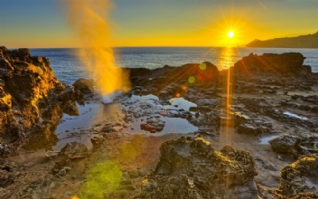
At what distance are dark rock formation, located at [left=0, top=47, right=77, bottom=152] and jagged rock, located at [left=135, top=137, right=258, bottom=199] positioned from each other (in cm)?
1182

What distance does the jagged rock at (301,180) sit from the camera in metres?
5.73

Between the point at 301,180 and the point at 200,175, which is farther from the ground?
the point at 200,175

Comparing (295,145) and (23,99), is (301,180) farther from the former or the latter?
(23,99)

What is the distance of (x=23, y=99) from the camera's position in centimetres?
1698

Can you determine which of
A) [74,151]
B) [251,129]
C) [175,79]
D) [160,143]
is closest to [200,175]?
[74,151]

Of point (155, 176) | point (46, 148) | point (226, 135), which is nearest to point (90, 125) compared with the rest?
point (46, 148)

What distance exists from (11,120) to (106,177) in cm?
912

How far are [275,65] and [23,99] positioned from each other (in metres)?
51.9

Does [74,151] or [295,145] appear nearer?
[74,151]

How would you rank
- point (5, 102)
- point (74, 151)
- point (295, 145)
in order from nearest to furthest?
point (74, 151) → point (295, 145) → point (5, 102)

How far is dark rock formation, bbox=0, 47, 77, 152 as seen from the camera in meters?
14.4

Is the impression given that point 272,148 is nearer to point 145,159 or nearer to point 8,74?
point 145,159

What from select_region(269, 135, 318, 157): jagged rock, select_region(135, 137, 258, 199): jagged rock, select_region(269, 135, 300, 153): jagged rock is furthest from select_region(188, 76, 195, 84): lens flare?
select_region(135, 137, 258, 199): jagged rock

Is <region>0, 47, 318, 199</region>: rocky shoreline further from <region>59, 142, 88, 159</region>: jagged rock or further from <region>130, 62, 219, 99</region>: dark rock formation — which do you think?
<region>130, 62, 219, 99</region>: dark rock formation
